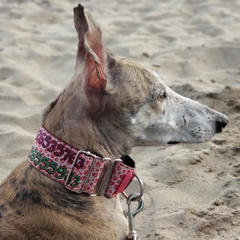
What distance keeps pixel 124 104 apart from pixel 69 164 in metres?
0.45

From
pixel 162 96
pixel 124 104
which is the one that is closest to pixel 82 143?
pixel 124 104

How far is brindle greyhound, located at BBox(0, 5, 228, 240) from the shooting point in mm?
2402

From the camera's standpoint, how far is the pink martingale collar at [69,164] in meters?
2.34

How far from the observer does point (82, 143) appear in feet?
8.01

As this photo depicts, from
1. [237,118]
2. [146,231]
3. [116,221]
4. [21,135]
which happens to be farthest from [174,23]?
[116,221]

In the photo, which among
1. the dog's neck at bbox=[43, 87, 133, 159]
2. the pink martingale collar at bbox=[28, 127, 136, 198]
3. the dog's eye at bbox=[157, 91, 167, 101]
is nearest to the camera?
the pink martingale collar at bbox=[28, 127, 136, 198]

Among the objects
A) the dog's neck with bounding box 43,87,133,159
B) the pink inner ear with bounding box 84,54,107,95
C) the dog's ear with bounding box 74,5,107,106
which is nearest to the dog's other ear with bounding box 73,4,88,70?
the dog's ear with bounding box 74,5,107,106

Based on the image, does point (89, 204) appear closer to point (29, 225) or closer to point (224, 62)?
point (29, 225)

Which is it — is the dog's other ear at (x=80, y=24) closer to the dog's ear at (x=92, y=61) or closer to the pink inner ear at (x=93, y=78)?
the dog's ear at (x=92, y=61)

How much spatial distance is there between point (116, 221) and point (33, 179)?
0.48m

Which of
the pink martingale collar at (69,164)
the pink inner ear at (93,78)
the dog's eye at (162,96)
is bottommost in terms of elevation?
the pink martingale collar at (69,164)

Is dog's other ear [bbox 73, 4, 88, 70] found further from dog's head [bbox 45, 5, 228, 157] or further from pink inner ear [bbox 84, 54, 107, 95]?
pink inner ear [bbox 84, 54, 107, 95]

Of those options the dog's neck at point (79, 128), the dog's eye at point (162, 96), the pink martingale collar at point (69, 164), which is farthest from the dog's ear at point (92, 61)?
the dog's eye at point (162, 96)

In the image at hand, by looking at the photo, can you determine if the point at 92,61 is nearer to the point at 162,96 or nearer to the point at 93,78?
the point at 93,78
